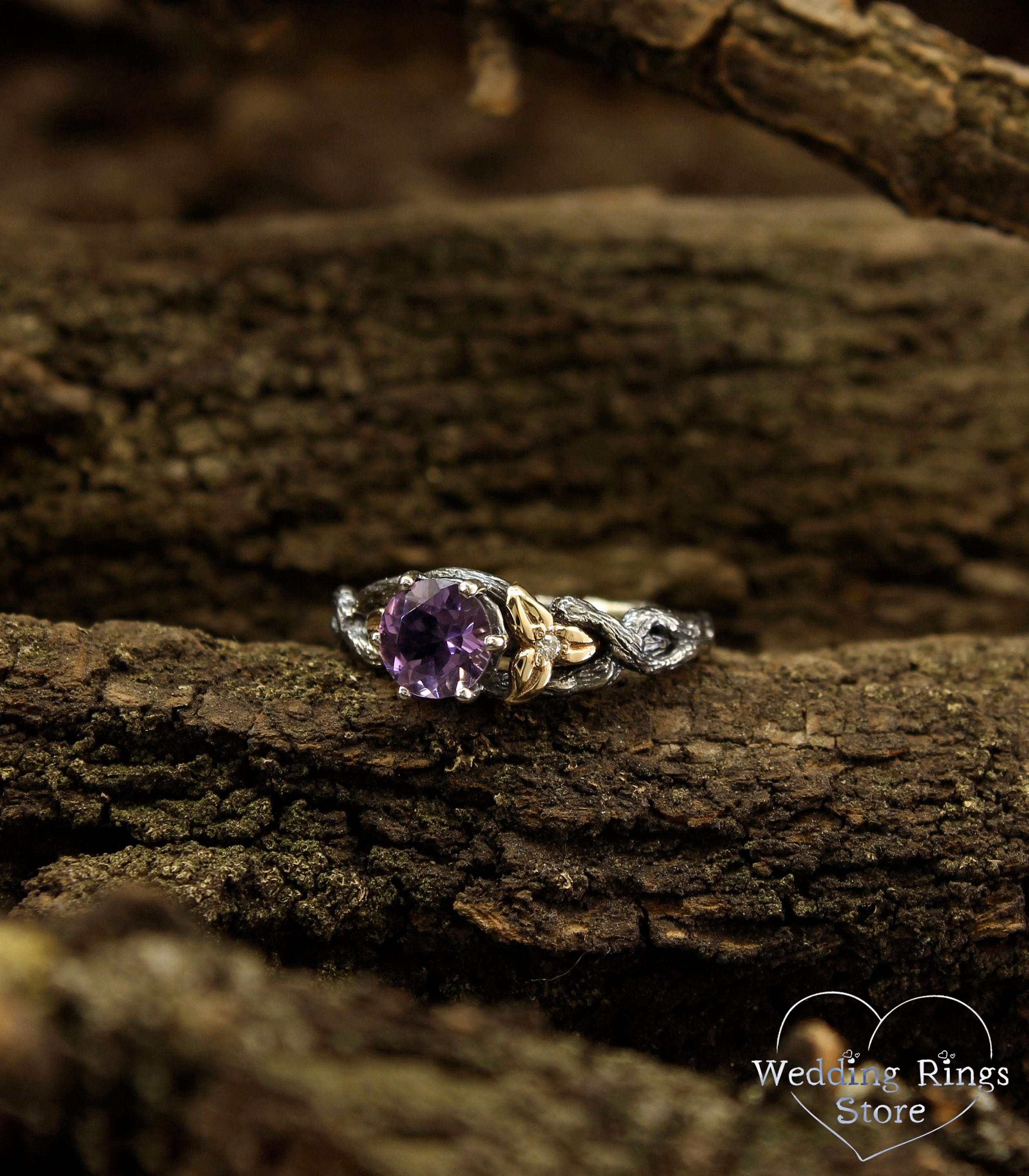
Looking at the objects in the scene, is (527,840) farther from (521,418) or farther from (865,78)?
(865,78)

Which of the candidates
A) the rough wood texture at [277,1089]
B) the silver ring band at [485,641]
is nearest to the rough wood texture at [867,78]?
the silver ring band at [485,641]

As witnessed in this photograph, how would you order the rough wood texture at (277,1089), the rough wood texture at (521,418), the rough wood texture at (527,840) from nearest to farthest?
the rough wood texture at (277,1089), the rough wood texture at (527,840), the rough wood texture at (521,418)

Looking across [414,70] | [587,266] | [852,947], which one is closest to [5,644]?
[852,947]

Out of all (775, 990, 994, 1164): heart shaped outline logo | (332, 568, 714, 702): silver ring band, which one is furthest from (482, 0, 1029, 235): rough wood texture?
(775, 990, 994, 1164): heart shaped outline logo

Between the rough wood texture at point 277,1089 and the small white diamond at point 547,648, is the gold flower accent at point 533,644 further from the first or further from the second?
the rough wood texture at point 277,1089

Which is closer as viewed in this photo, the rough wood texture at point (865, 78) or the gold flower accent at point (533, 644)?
the gold flower accent at point (533, 644)

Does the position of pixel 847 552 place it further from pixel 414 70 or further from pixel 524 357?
pixel 414 70
